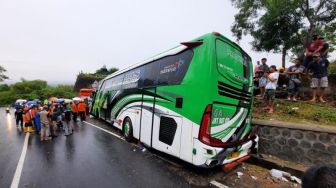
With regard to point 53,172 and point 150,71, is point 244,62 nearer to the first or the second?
point 150,71

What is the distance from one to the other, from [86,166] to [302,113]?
693 cm

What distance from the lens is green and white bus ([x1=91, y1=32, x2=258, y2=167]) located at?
12.7 ft

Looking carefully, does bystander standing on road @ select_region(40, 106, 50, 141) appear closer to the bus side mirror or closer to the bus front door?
the bus front door

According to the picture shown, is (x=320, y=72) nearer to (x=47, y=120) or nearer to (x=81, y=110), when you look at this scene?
(x=47, y=120)

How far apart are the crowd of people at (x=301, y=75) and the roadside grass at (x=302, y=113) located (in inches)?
13.1

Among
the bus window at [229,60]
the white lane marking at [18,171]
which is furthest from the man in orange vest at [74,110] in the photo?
the bus window at [229,60]

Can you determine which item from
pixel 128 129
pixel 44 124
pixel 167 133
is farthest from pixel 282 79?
pixel 44 124

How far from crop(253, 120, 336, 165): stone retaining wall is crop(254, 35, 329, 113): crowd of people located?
1.71m

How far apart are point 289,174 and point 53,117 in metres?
9.99

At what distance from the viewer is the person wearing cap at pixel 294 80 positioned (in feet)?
24.5

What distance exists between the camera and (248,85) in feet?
16.2

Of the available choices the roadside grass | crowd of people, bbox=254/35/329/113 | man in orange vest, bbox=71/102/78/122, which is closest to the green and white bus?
the roadside grass

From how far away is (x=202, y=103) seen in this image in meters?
3.88

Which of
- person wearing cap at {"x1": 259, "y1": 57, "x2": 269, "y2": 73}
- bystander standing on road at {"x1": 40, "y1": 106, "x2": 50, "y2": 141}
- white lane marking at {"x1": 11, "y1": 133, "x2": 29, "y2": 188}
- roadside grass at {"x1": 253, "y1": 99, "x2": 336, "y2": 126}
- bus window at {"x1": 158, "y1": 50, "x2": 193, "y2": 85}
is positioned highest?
person wearing cap at {"x1": 259, "y1": 57, "x2": 269, "y2": 73}
